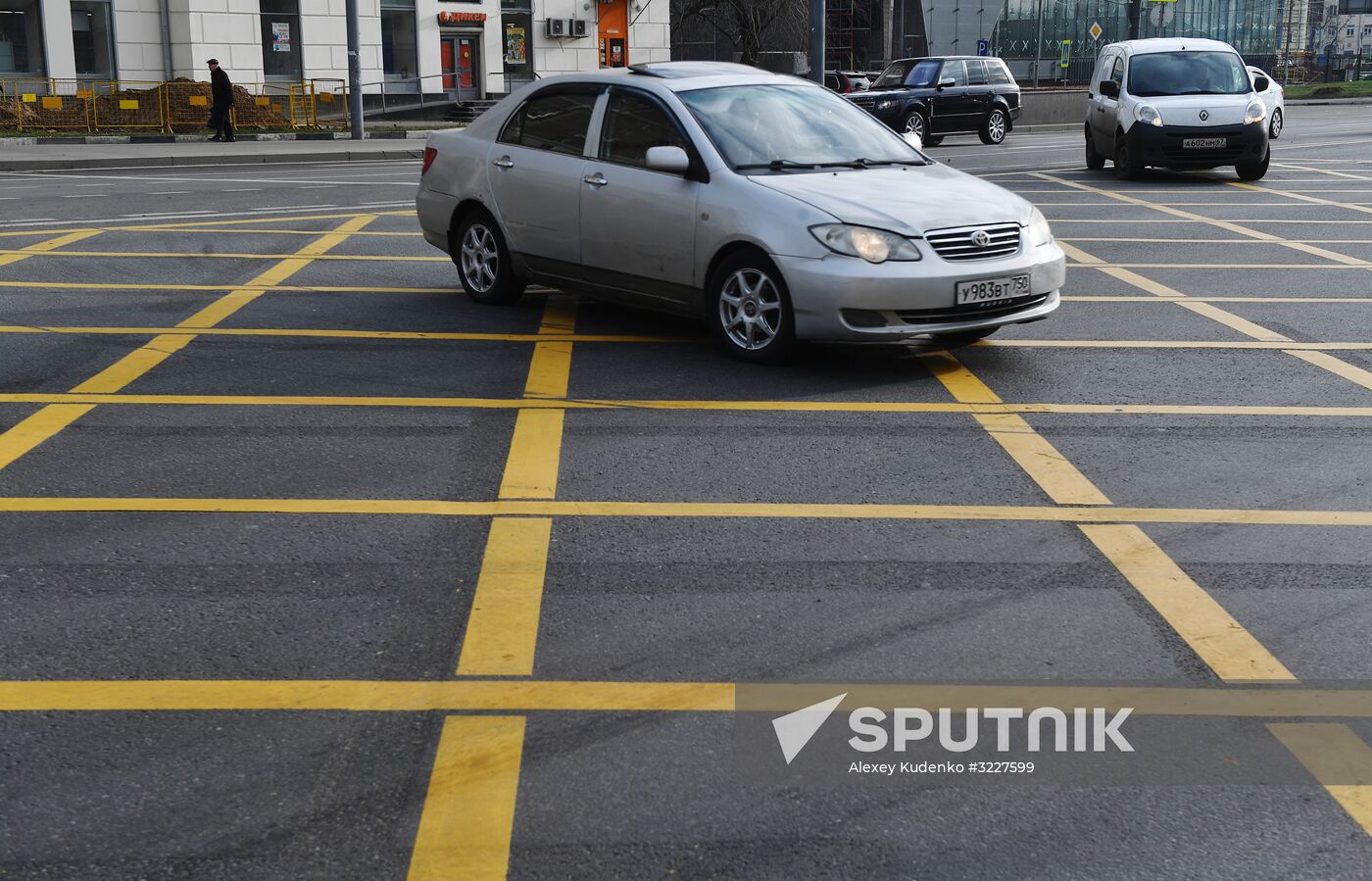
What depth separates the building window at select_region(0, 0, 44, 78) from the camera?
3409 cm

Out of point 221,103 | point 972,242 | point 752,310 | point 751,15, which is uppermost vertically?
point 751,15

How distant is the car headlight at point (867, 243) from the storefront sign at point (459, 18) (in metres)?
35.5

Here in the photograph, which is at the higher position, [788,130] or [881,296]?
[788,130]

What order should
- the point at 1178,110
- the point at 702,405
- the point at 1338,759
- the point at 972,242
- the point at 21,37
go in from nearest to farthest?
the point at 1338,759, the point at 702,405, the point at 972,242, the point at 1178,110, the point at 21,37

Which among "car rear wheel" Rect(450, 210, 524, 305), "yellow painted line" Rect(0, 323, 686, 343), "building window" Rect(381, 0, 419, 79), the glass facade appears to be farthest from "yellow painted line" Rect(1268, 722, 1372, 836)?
the glass facade

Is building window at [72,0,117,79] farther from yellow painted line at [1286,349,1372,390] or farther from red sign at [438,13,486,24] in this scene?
yellow painted line at [1286,349,1372,390]

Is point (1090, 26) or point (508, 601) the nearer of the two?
point (508, 601)

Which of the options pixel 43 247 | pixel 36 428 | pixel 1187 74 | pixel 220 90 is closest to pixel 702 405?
pixel 36 428

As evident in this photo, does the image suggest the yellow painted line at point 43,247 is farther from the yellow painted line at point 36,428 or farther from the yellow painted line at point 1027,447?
the yellow painted line at point 1027,447

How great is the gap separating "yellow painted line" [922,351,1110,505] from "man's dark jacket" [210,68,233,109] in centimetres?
2541

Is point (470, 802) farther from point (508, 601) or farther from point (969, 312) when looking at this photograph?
point (969, 312)

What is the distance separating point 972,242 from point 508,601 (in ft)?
13.8

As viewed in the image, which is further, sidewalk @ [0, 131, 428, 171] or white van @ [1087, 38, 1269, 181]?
sidewalk @ [0, 131, 428, 171]

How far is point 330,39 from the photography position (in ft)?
127
